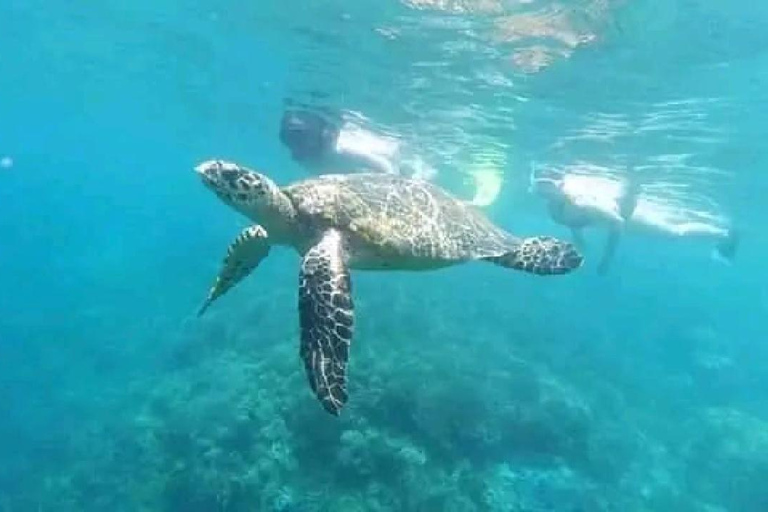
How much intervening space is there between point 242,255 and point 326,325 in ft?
8.03

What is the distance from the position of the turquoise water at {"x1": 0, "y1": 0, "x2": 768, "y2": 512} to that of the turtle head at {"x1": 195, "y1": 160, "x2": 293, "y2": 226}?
6.86 meters

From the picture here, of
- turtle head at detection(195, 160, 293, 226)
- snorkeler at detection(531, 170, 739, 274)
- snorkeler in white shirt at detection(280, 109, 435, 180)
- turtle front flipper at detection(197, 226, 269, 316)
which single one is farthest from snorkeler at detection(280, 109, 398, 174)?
turtle head at detection(195, 160, 293, 226)

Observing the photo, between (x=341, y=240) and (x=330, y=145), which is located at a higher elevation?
(x=341, y=240)

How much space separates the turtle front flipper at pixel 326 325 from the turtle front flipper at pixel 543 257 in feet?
7.11

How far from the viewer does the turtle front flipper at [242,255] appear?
6809 millimetres

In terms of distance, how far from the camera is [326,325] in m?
4.88

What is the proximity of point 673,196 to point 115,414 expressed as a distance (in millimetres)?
21564

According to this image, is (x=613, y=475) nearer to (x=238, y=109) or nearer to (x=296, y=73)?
(x=296, y=73)

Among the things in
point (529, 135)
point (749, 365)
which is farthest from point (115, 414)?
point (749, 365)

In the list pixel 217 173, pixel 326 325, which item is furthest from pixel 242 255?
pixel 326 325

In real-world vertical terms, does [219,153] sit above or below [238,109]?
below

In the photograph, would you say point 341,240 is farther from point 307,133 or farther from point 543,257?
point 307,133

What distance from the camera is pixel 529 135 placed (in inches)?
869

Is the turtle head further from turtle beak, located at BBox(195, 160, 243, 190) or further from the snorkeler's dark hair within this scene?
the snorkeler's dark hair
